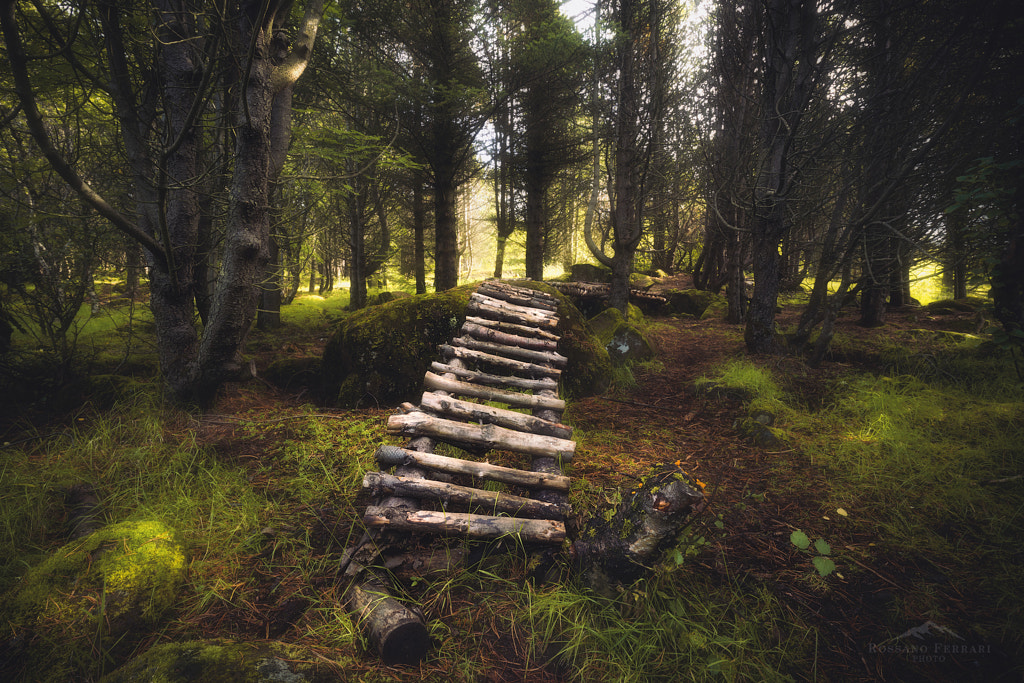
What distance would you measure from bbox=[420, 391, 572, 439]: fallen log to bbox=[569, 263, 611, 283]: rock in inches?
402

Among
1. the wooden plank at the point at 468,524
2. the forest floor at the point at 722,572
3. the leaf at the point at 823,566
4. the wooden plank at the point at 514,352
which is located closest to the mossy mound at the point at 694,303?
the forest floor at the point at 722,572

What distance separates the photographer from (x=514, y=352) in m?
4.07

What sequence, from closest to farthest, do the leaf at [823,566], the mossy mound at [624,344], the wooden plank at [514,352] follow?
the leaf at [823,566]
the wooden plank at [514,352]
the mossy mound at [624,344]

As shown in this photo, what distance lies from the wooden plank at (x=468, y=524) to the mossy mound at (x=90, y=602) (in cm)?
107

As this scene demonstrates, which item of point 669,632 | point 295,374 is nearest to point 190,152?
point 295,374

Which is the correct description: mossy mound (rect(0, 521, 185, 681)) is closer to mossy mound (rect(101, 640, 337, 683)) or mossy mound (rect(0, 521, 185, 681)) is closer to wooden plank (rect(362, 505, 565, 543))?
mossy mound (rect(101, 640, 337, 683))

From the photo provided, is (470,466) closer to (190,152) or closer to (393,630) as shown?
(393,630)

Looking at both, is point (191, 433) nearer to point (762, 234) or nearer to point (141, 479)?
point (141, 479)

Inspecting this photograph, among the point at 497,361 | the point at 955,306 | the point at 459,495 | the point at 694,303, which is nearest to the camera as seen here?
the point at 459,495

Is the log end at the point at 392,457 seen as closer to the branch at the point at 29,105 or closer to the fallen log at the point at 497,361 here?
the fallen log at the point at 497,361

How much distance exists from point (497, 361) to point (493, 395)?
0.64 meters

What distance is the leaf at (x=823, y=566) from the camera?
1734 mm

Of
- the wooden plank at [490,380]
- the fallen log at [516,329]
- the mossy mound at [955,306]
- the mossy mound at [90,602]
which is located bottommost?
the mossy mound at [90,602]

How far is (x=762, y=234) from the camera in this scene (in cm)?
520
